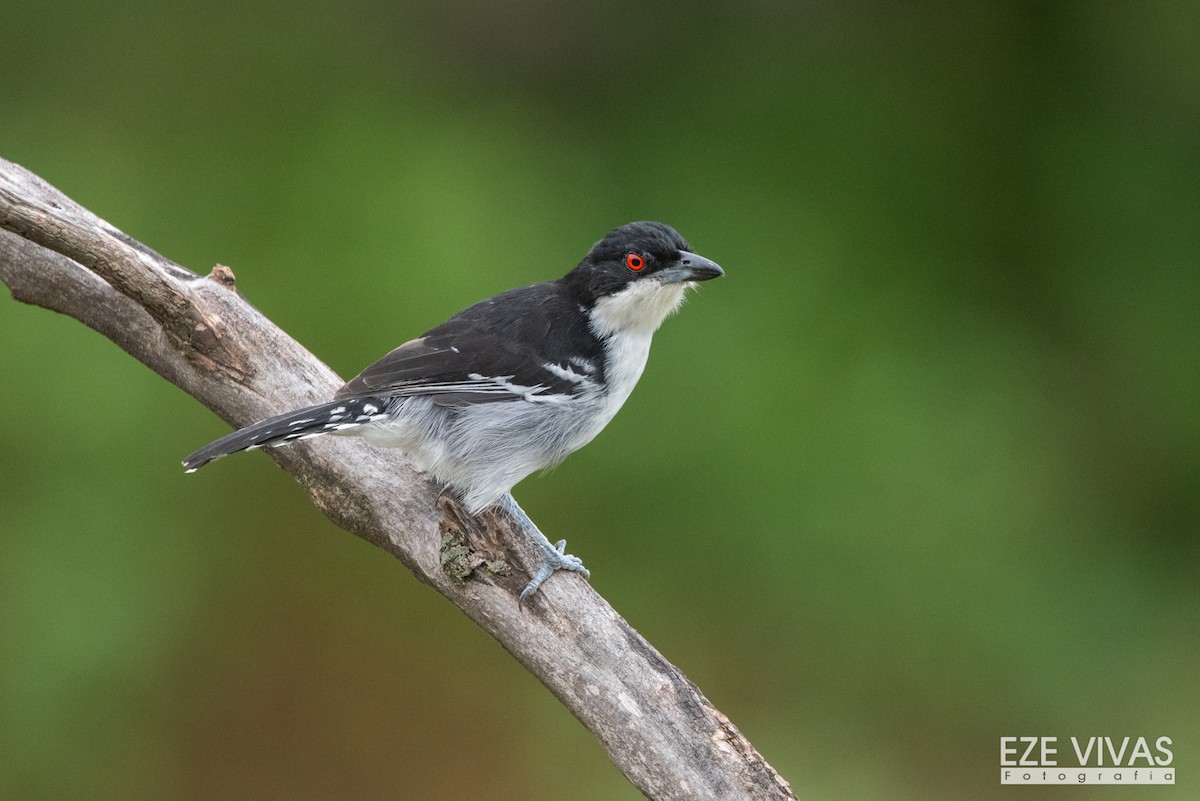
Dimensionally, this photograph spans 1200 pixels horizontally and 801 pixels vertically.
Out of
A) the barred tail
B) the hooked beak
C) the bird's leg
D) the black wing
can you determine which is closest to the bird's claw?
the bird's leg

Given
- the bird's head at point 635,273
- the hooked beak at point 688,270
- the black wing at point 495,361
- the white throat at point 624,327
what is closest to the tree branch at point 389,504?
the black wing at point 495,361

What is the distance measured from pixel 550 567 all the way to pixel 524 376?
1.71 feet

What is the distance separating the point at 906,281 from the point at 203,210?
3.11 metres

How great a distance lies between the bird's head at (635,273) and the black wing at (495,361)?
0.08 metres

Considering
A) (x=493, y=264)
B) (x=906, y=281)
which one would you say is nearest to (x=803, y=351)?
(x=906, y=281)

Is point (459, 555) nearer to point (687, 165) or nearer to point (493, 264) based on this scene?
point (493, 264)

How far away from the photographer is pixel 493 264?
5066mm

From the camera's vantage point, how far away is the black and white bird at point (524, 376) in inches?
121

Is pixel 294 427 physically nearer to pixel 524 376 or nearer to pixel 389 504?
pixel 389 504

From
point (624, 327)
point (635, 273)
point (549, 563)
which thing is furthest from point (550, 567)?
point (635, 273)

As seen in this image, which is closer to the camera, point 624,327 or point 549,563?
point 549,563

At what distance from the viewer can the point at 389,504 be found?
3.16 meters

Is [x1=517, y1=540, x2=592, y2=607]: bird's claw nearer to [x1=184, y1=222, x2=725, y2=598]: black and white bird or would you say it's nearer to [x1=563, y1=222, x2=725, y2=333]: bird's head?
[x1=184, y1=222, x2=725, y2=598]: black and white bird

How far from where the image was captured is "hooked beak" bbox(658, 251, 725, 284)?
3.26m
